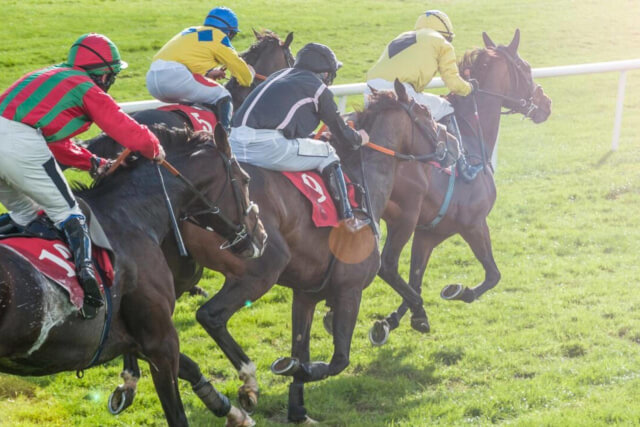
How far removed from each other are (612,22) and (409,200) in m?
22.0

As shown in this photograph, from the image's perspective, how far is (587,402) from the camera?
5.68m

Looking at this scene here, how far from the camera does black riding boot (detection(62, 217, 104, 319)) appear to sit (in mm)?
4188

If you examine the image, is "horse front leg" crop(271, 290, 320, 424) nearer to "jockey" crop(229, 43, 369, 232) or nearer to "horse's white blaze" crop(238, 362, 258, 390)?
"horse's white blaze" crop(238, 362, 258, 390)

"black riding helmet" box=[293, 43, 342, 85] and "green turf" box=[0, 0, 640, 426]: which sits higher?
"black riding helmet" box=[293, 43, 342, 85]

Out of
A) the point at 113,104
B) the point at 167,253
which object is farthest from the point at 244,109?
the point at 113,104

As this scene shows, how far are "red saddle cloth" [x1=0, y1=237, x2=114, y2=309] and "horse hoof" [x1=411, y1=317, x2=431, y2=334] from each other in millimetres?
3604

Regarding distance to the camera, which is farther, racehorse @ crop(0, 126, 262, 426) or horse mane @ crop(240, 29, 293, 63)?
horse mane @ crop(240, 29, 293, 63)

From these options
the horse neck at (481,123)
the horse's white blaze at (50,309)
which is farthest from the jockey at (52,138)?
the horse neck at (481,123)

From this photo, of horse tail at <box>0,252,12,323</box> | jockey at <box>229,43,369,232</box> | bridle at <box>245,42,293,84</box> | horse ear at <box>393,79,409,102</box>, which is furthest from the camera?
bridle at <box>245,42,293,84</box>

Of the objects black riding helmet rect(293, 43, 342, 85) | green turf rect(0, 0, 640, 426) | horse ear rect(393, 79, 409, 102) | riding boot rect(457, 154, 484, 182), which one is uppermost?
black riding helmet rect(293, 43, 342, 85)

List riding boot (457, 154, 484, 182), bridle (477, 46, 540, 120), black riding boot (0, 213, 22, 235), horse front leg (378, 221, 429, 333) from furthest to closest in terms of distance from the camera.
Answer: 1. bridle (477, 46, 540, 120)
2. riding boot (457, 154, 484, 182)
3. horse front leg (378, 221, 429, 333)
4. black riding boot (0, 213, 22, 235)

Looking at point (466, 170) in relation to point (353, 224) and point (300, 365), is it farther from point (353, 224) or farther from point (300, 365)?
point (300, 365)

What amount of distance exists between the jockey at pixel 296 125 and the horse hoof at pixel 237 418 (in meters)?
1.39

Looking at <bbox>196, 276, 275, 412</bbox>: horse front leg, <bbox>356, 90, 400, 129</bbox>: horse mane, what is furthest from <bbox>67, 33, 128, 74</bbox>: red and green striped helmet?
<bbox>356, 90, 400, 129</bbox>: horse mane
